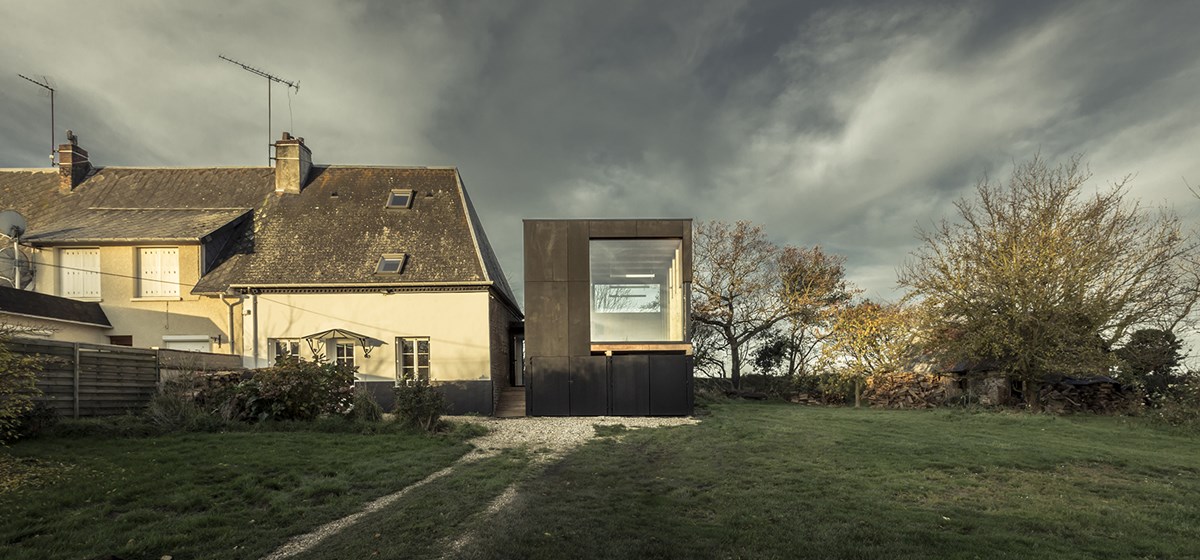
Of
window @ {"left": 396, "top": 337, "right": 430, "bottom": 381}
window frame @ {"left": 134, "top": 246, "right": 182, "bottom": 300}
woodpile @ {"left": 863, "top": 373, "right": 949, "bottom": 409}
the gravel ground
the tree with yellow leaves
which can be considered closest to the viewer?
the gravel ground

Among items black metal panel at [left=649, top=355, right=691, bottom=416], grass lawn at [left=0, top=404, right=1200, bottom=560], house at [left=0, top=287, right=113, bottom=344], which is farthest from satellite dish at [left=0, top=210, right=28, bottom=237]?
black metal panel at [left=649, top=355, right=691, bottom=416]

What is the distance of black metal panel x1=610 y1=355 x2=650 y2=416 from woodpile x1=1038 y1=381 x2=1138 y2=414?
1377 cm

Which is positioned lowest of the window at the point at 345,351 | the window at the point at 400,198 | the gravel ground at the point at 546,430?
the gravel ground at the point at 546,430

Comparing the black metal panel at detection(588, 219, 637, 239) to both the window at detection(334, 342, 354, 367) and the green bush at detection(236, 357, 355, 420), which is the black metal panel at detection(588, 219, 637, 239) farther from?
the window at detection(334, 342, 354, 367)

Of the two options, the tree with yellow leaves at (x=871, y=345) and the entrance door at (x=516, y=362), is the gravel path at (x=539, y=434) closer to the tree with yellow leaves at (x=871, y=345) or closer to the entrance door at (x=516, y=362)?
the entrance door at (x=516, y=362)

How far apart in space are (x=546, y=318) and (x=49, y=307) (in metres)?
13.5

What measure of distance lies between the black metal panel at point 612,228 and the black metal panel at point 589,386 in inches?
142

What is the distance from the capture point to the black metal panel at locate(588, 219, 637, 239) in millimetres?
17422

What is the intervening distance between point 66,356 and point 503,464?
8.48m

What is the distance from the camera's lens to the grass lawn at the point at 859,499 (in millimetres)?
5258

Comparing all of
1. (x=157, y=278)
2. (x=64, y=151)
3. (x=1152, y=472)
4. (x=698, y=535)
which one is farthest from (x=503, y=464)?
(x=64, y=151)

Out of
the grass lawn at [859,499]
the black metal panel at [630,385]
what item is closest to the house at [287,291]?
the black metal panel at [630,385]

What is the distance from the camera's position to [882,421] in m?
16.5

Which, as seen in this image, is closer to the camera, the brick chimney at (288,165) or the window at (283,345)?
the window at (283,345)
